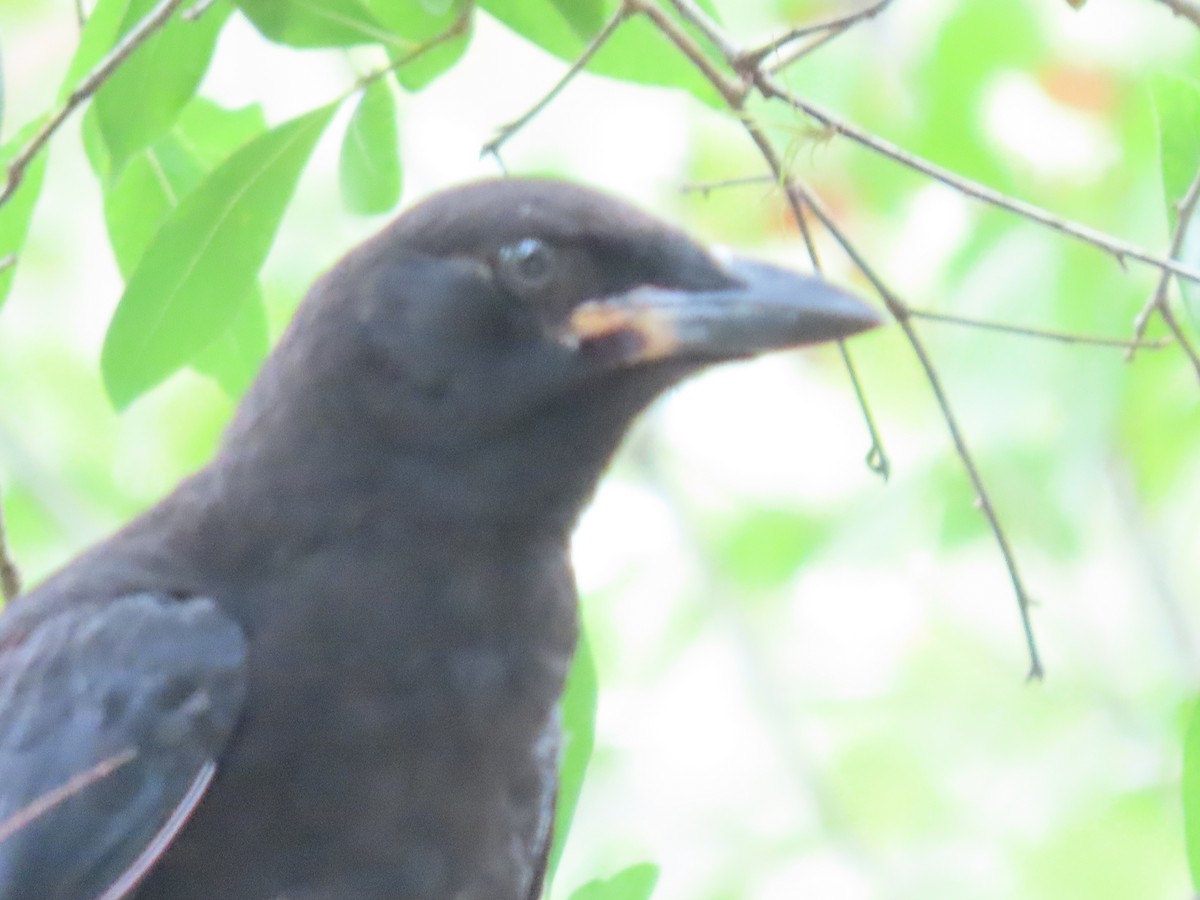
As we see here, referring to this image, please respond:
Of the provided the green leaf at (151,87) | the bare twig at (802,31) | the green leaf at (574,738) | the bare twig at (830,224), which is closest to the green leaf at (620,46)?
the bare twig at (830,224)

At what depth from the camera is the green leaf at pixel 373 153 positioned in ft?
9.05

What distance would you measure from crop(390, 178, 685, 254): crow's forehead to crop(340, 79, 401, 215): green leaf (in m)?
0.11

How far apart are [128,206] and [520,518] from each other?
0.72m

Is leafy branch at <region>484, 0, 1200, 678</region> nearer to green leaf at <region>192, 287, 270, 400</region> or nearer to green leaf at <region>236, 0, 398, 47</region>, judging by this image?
green leaf at <region>236, 0, 398, 47</region>

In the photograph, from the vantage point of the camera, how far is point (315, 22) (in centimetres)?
253

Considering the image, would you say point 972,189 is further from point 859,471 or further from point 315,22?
point 859,471

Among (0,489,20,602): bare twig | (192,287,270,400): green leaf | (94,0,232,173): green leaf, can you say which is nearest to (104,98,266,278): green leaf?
(192,287,270,400): green leaf

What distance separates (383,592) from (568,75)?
0.71m

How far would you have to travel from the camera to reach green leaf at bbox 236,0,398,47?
8.27 feet

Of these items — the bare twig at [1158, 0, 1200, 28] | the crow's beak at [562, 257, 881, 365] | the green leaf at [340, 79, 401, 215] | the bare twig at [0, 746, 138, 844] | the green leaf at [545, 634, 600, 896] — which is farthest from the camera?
the green leaf at [545, 634, 600, 896]

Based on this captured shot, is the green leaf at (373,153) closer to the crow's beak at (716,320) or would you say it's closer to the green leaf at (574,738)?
the crow's beak at (716,320)

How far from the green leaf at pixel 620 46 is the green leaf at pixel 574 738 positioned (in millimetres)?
824

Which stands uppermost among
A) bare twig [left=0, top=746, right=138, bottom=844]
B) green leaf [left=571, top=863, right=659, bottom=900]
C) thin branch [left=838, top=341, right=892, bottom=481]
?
bare twig [left=0, top=746, right=138, bottom=844]

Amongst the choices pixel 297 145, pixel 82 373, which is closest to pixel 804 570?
pixel 82 373
